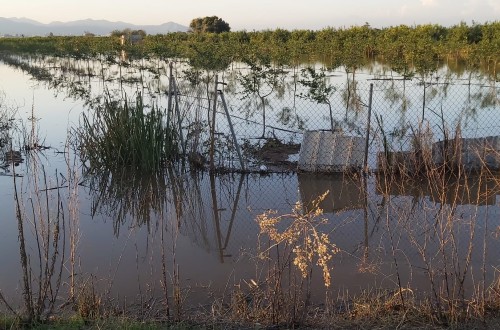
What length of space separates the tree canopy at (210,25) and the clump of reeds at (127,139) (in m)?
51.1

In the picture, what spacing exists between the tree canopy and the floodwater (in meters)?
50.7

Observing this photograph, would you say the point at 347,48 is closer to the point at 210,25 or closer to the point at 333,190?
the point at 333,190

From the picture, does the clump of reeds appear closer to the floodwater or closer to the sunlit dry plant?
the floodwater

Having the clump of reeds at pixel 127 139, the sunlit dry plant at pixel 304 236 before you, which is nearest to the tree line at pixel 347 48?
the clump of reeds at pixel 127 139

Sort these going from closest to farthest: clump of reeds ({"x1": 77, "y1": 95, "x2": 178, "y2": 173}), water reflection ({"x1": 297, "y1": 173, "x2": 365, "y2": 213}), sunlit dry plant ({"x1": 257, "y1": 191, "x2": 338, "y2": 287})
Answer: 1. sunlit dry plant ({"x1": 257, "y1": 191, "x2": 338, "y2": 287})
2. water reflection ({"x1": 297, "y1": 173, "x2": 365, "y2": 213})
3. clump of reeds ({"x1": 77, "y1": 95, "x2": 178, "y2": 173})

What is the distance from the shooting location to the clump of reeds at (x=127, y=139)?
8.70 metres

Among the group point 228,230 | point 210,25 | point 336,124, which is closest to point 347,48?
point 336,124

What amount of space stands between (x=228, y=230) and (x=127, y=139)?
280 cm

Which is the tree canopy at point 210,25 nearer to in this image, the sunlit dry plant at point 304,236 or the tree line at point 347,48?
the tree line at point 347,48

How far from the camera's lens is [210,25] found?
5972 centimetres

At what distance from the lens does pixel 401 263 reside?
5.50 metres

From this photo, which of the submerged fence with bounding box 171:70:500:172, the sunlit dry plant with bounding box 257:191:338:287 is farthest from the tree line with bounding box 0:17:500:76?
the sunlit dry plant with bounding box 257:191:338:287

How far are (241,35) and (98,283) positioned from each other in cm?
3982

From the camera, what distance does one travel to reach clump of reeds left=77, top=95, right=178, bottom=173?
343 inches
